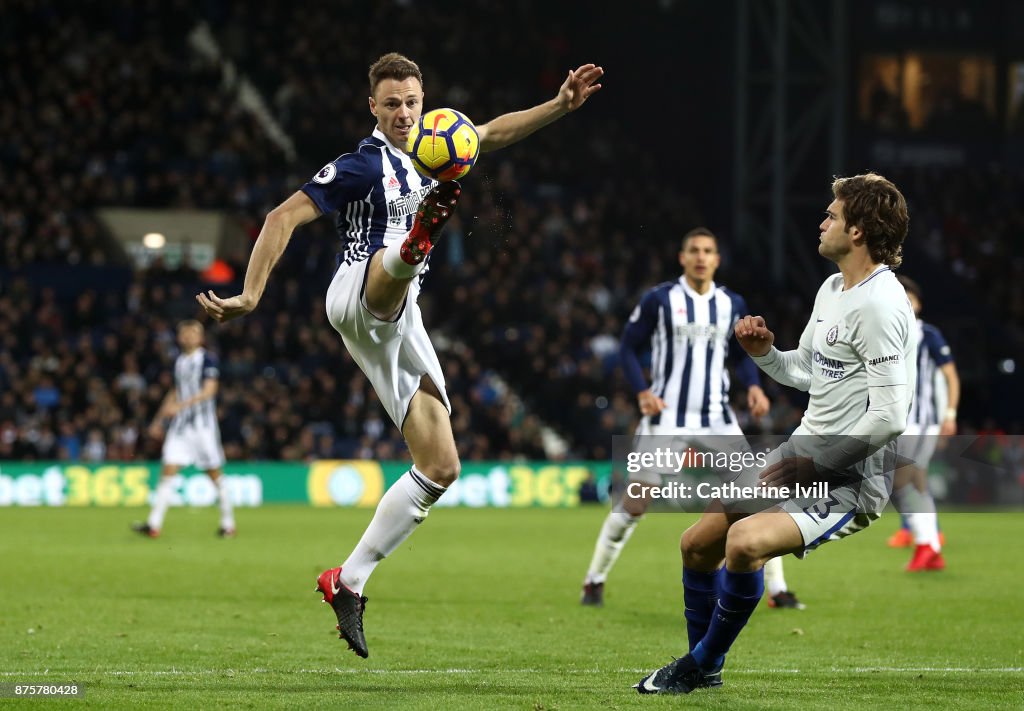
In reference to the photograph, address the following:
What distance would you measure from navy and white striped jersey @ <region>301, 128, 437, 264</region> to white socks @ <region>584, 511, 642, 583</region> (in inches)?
137

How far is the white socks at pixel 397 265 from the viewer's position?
19.7ft

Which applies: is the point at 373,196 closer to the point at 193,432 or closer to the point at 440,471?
the point at 440,471

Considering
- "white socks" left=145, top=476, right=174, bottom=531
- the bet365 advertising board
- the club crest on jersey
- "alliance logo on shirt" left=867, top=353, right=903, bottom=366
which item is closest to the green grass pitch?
"white socks" left=145, top=476, right=174, bottom=531

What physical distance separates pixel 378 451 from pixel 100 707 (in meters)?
17.3

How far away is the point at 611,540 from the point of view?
9.48 m

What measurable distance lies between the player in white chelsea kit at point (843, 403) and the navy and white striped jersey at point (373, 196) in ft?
5.57

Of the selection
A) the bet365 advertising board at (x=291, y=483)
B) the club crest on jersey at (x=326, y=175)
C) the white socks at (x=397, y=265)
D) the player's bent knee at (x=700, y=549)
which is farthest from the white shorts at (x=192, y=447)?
the player's bent knee at (x=700, y=549)

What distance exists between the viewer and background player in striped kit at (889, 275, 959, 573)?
12109 mm

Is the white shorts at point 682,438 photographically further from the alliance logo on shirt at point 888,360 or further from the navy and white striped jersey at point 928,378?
the alliance logo on shirt at point 888,360

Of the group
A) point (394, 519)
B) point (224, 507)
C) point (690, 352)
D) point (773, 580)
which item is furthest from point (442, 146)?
point (224, 507)

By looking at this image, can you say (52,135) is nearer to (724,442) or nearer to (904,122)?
(904,122)

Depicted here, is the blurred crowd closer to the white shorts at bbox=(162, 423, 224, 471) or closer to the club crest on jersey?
the white shorts at bbox=(162, 423, 224, 471)

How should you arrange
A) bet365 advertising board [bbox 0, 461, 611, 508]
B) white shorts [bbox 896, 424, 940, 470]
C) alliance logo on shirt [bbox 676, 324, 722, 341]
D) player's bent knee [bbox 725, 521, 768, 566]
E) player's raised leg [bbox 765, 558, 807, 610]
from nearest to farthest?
player's bent knee [bbox 725, 521, 768, 566]
player's raised leg [bbox 765, 558, 807, 610]
alliance logo on shirt [bbox 676, 324, 722, 341]
white shorts [bbox 896, 424, 940, 470]
bet365 advertising board [bbox 0, 461, 611, 508]

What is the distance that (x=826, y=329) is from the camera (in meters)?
5.83
